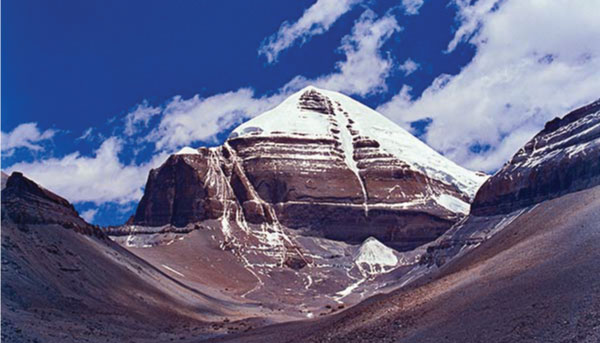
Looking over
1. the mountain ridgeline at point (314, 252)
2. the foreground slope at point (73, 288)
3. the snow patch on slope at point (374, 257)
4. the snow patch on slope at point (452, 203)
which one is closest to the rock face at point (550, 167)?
the mountain ridgeline at point (314, 252)

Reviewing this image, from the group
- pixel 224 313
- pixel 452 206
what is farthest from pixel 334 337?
pixel 452 206

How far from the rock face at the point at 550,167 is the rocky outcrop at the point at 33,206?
51.8 meters

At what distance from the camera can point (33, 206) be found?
3073 inches

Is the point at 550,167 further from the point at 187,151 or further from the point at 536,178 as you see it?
the point at 187,151

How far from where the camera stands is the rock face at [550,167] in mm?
76375

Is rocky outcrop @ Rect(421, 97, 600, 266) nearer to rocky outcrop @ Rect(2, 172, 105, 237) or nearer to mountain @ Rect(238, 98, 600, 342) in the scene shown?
mountain @ Rect(238, 98, 600, 342)

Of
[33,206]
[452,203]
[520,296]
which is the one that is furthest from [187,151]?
[520,296]

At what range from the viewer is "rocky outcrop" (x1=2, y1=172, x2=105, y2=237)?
246 ft

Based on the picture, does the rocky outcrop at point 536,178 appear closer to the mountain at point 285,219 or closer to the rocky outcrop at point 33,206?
the mountain at point 285,219

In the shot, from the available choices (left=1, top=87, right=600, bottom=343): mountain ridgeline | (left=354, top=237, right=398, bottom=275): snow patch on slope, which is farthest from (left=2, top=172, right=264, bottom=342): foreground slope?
Answer: (left=354, top=237, right=398, bottom=275): snow patch on slope

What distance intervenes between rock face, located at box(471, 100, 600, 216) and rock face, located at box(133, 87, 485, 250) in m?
66.8

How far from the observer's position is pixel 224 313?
307 ft

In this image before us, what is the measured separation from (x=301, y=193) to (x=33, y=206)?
107605 mm

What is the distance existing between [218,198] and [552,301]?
440 ft
